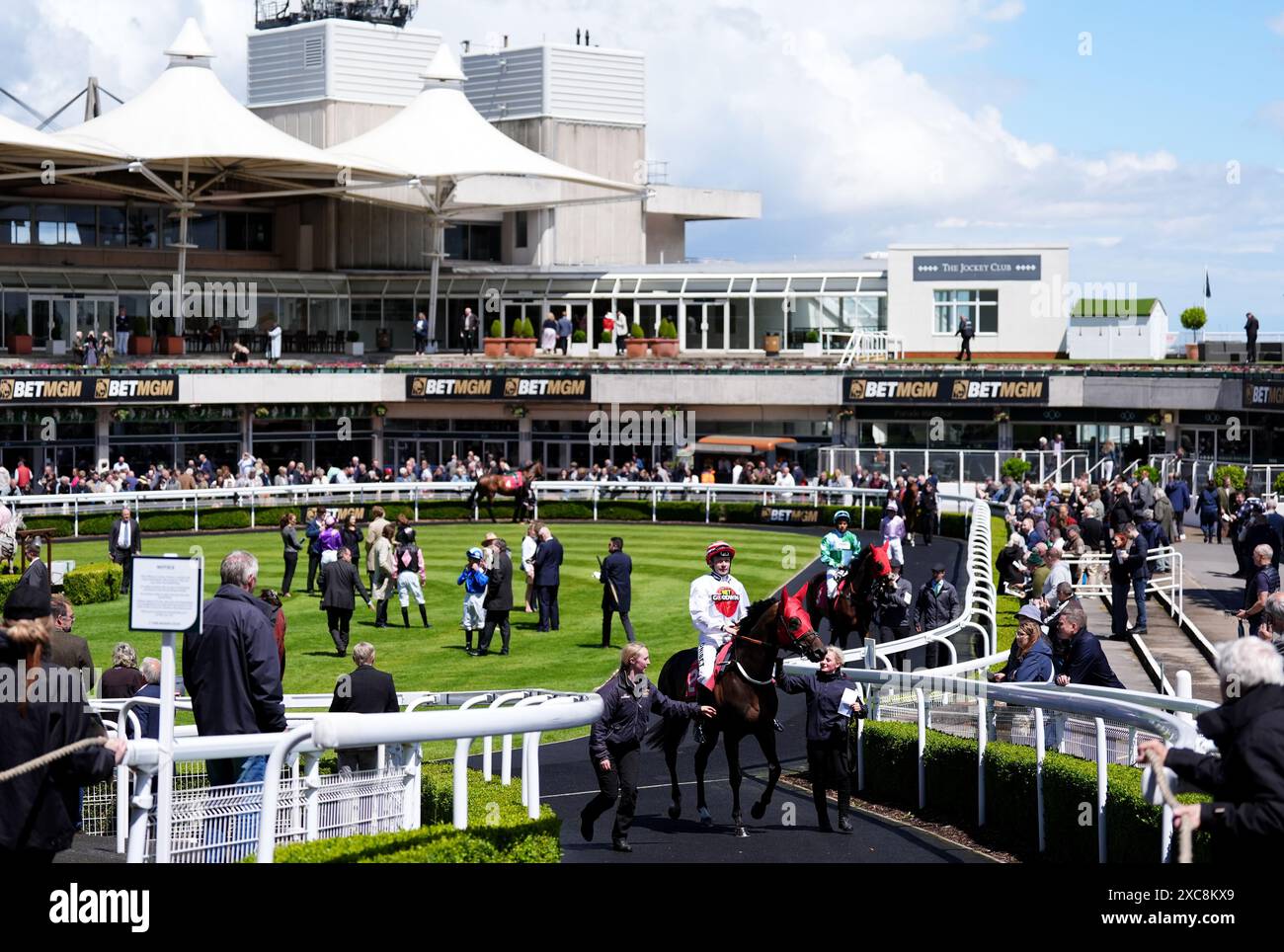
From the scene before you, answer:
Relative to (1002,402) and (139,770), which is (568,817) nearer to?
(139,770)

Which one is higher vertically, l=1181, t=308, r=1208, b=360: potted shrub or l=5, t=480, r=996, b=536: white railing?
l=1181, t=308, r=1208, b=360: potted shrub

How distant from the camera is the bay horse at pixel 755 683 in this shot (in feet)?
33.2

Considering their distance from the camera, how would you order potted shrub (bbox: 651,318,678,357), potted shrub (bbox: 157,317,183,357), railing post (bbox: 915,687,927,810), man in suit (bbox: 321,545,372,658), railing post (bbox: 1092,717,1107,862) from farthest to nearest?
1. potted shrub (bbox: 157,317,183,357)
2. potted shrub (bbox: 651,318,678,357)
3. man in suit (bbox: 321,545,372,658)
4. railing post (bbox: 915,687,927,810)
5. railing post (bbox: 1092,717,1107,862)

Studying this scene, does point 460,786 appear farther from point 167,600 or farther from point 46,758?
point 46,758

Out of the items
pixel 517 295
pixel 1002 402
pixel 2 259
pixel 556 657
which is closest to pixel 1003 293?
pixel 1002 402

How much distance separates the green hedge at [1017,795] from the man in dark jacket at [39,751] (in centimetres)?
441

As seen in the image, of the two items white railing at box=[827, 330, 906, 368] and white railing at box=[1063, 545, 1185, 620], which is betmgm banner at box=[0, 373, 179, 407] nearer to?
white railing at box=[827, 330, 906, 368]

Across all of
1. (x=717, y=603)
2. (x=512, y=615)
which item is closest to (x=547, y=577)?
(x=512, y=615)

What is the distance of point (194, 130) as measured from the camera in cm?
4584

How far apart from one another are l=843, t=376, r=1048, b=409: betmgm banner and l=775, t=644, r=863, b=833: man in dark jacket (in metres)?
32.3

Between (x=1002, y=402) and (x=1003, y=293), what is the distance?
773 centimetres

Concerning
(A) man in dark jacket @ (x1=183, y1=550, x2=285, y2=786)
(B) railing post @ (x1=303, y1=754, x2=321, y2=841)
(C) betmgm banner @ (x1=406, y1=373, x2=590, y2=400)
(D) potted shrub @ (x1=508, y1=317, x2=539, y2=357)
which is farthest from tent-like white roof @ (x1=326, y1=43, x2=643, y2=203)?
(B) railing post @ (x1=303, y1=754, x2=321, y2=841)

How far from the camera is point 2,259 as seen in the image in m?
48.7

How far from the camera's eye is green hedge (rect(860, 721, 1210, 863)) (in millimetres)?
8195
